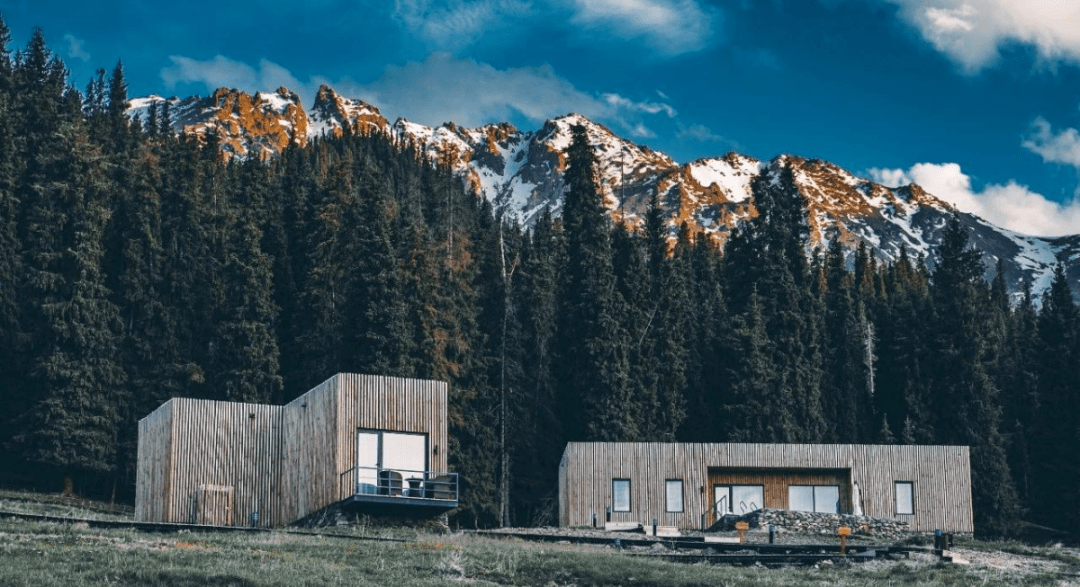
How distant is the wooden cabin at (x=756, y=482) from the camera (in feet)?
162

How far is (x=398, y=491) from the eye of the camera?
39.4m

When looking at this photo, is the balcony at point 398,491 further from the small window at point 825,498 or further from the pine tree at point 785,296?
the pine tree at point 785,296

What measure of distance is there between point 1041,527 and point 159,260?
45.4 m

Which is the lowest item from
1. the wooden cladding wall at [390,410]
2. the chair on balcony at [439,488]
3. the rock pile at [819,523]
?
the rock pile at [819,523]

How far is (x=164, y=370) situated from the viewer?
61.7 meters

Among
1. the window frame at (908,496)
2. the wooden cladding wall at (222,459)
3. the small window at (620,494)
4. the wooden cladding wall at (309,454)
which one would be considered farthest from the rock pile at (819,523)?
the wooden cladding wall at (222,459)

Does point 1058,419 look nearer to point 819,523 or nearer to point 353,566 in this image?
point 819,523

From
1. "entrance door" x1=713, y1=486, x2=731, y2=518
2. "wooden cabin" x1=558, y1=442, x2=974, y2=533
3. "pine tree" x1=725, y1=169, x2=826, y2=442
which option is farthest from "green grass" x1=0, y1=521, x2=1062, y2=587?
"pine tree" x1=725, y1=169, x2=826, y2=442

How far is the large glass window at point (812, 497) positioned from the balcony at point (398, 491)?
16.1 m

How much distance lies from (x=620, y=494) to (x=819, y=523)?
8.04 metres

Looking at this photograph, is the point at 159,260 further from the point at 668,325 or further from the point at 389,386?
the point at 389,386

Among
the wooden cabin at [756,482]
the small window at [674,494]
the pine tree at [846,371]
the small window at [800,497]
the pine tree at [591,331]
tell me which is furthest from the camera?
the pine tree at [846,371]

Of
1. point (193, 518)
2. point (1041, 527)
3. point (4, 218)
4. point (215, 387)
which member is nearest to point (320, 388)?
point (193, 518)

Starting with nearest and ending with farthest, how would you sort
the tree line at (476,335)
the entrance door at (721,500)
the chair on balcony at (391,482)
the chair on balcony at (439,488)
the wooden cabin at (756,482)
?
1. the chair on balcony at (391,482)
2. the chair on balcony at (439,488)
3. the wooden cabin at (756,482)
4. the entrance door at (721,500)
5. the tree line at (476,335)
